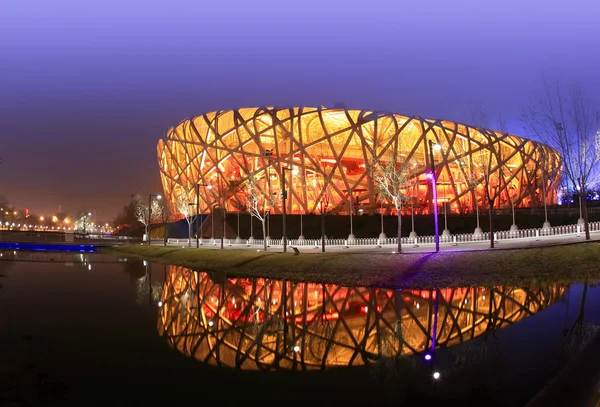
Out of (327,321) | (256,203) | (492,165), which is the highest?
(492,165)

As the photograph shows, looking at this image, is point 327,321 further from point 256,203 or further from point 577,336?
point 256,203

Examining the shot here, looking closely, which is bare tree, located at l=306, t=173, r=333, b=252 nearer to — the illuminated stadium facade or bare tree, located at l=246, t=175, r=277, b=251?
the illuminated stadium facade

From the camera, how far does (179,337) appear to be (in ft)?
33.9

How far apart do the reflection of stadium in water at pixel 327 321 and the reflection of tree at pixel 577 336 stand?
1.30 metres

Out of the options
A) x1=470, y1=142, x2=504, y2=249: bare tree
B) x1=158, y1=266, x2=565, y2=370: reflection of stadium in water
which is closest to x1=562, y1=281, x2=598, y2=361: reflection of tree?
x1=158, y1=266, x2=565, y2=370: reflection of stadium in water

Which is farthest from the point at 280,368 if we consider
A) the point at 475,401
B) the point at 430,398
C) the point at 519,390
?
the point at 519,390

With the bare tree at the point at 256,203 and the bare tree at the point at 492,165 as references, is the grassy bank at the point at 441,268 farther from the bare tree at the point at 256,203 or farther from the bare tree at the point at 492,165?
the bare tree at the point at 492,165

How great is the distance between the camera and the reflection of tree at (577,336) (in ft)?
26.3

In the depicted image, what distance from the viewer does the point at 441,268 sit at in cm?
1980

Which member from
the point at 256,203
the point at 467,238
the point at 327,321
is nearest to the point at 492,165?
the point at 467,238

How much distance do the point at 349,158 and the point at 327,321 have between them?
53.8 meters

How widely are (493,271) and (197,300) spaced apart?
38.6 feet

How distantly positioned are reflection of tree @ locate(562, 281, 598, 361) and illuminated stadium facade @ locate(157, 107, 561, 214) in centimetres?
4778

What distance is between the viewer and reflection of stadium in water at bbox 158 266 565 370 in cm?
884
